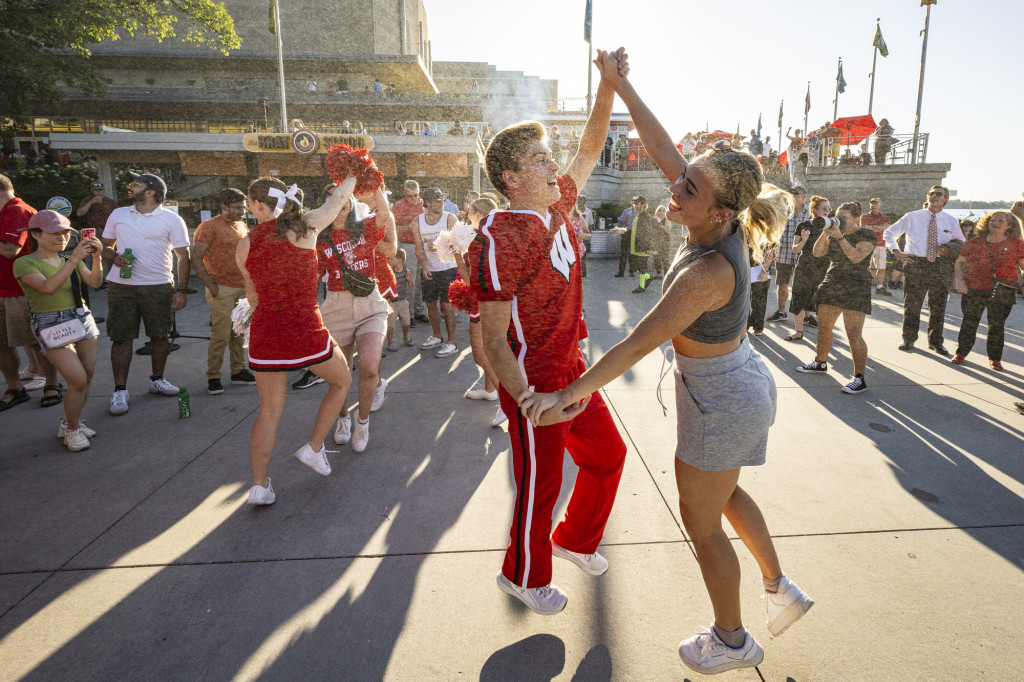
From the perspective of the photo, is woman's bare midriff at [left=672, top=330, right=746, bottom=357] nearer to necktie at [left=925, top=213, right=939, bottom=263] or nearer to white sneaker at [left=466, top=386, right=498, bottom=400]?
white sneaker at [left=466, top=386, right=498, bottom=400]

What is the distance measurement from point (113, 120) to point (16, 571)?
124 ft

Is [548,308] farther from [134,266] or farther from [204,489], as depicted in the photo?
[134,266]

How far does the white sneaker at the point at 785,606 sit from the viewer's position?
2.14m

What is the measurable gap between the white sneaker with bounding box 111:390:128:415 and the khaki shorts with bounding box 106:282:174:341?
0.52 meters

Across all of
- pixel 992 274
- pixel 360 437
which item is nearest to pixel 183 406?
pixel 360 437

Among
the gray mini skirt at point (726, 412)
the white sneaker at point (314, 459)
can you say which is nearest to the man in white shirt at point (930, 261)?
the gray mini skirt at point (726, 412)

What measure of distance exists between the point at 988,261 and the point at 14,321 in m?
9.90

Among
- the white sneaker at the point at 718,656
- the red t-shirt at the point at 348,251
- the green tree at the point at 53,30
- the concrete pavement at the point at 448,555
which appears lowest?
the concrete pavement at the point at 448,555

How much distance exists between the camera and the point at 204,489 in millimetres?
3598

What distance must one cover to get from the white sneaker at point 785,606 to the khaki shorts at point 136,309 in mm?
5418

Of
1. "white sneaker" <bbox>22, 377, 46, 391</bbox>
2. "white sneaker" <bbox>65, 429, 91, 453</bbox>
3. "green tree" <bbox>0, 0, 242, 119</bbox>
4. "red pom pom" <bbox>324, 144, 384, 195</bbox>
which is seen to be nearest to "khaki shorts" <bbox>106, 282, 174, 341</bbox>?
"white sneaker" <bbox>65, 429, 91, 453</bbox>

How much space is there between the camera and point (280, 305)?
10.5 feet

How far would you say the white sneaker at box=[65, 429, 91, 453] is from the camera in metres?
4.16

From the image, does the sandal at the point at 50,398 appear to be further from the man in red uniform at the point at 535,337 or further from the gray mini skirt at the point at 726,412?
the gray mini skirt at the point at 726,412
